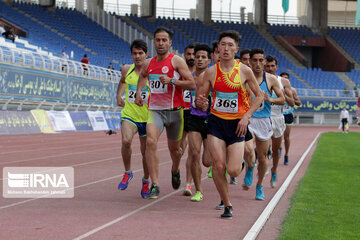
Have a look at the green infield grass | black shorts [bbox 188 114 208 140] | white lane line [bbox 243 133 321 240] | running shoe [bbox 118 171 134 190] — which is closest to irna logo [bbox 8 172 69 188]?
running shoe [bbox 118 171 134 190]

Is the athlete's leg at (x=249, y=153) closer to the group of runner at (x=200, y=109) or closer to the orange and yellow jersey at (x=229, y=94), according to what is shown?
the group of runner at (x=200, y=109)

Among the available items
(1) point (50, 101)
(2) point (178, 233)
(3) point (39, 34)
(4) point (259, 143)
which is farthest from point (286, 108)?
(3) point (39, 34)

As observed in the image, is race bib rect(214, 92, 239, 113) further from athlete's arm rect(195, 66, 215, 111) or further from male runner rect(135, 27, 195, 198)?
male runner rect(135, 27, 195, 198)

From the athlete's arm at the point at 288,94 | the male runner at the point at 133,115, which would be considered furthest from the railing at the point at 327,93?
the male runner at the point at 133,115

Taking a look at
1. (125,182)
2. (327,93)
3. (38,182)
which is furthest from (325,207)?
(327,93)

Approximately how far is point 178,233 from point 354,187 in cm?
572

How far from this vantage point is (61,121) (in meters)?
29.6

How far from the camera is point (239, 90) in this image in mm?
7379

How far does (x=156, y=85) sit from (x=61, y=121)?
21584mm

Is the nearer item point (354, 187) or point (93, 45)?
point (354, 187)

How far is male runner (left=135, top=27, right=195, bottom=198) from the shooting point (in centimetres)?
862

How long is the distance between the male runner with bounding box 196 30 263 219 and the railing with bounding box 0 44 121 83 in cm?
1867

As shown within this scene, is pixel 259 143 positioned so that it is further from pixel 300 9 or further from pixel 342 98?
pixel 300 9

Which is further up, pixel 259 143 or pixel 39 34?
pixel 39 34
